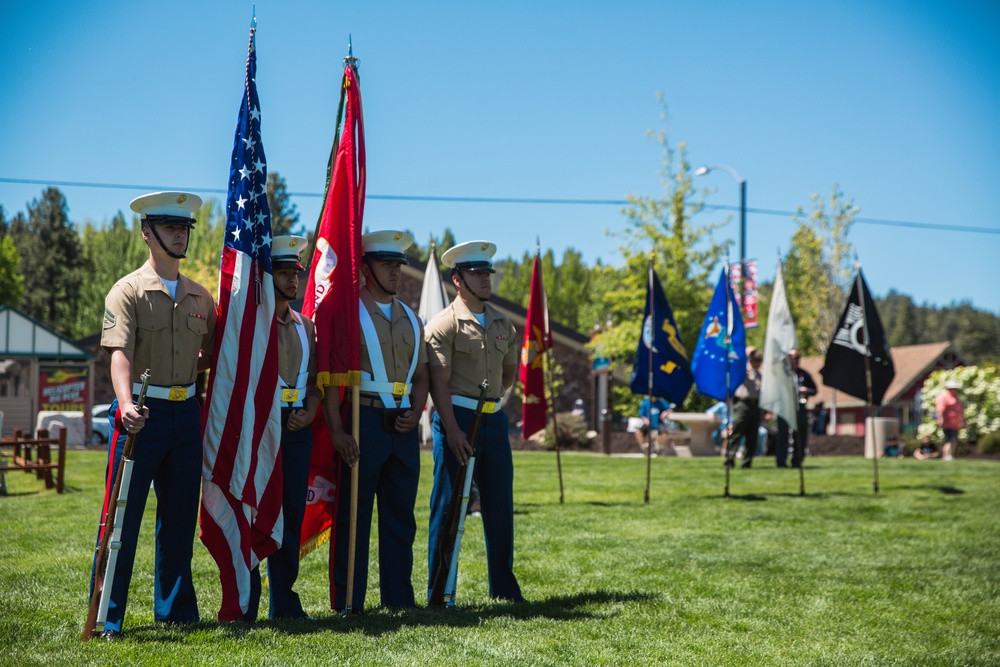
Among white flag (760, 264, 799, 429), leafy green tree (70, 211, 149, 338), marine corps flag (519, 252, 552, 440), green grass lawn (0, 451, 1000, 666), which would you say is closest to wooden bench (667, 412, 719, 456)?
white flag (760, 264, 799, 429)

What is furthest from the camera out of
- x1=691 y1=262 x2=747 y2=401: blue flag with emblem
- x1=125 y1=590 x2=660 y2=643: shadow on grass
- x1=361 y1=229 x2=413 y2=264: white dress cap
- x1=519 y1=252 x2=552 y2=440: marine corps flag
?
x1=691 y1=262 x2=747 y2=401: blue flag with emblem

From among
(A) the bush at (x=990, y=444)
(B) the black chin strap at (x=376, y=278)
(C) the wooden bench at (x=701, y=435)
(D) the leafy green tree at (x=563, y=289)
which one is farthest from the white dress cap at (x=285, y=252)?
(D) the leafy green tree at (x=563, y=289)

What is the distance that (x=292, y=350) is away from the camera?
6605 mm

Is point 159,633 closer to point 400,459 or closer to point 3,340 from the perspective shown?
point 400,459

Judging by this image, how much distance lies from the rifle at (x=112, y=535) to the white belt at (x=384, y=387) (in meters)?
1.51

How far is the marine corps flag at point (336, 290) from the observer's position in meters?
6.53

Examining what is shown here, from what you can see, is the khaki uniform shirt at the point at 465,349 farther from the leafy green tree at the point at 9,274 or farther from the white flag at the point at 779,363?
the leafy green tree at the point at 9,274

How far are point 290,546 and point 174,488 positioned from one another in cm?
93

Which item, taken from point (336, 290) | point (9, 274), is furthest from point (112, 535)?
point (9, 274)

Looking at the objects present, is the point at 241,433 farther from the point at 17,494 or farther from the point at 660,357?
the point at 17,494

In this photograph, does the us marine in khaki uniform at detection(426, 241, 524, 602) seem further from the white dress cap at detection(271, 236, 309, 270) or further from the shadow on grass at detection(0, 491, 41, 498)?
the shadow on grass at detection(0, 491, 41, 498)

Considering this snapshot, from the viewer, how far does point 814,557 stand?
966 centimetres

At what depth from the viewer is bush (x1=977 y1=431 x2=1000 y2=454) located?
25703 mm

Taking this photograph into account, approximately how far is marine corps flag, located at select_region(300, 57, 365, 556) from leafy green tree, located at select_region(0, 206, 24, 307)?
6147 centimetres
